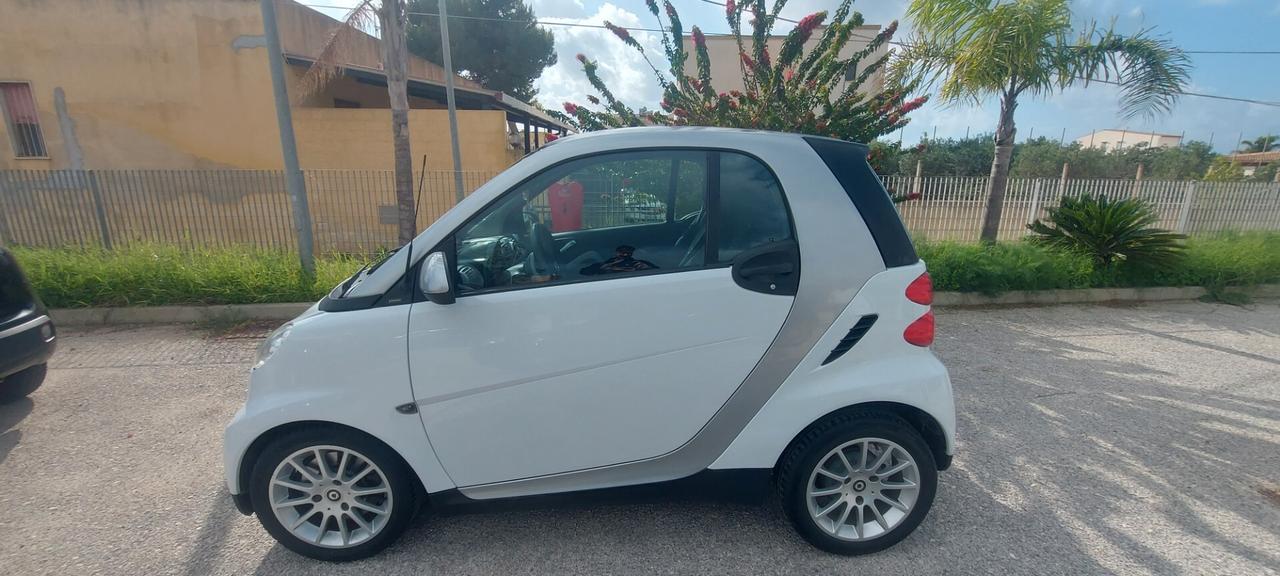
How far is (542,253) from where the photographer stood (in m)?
2.32

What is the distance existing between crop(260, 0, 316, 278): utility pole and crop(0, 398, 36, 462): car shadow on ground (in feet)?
8.46

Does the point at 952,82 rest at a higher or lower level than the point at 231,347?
higher

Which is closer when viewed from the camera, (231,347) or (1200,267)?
(231,347)

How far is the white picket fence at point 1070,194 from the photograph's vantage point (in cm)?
852

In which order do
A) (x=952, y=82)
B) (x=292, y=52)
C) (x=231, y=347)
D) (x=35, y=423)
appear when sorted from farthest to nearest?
(x=292, y=52) → (x=952, y=82) → (x=231, y=347) → (x=35, y=423)

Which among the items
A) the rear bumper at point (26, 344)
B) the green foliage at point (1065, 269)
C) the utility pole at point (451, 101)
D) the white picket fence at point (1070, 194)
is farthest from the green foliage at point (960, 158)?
the rear bumper at point (26, 344)

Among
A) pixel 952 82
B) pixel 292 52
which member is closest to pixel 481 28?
pixel 292 52

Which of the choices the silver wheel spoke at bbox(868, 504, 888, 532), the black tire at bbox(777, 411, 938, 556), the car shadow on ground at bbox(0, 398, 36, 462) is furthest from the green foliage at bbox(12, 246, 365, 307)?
the silver wheel spoke at bbox(868, 504, 888, 532)

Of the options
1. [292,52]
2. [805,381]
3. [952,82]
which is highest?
[292,52]

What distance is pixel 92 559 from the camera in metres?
2.39

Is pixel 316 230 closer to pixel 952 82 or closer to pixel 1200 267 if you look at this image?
pixel 952 82

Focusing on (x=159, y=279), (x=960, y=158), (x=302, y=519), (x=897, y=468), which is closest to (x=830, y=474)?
(x=897, y=468)

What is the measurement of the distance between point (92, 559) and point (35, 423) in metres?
2.05

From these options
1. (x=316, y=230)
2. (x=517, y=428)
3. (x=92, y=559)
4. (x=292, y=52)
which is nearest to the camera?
(x=517, y=428)
